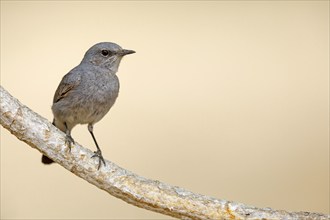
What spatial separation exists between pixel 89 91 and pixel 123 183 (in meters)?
0.81

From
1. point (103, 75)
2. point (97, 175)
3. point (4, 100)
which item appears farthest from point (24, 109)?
point (103, 75)

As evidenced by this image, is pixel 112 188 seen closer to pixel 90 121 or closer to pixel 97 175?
pixel 97 175

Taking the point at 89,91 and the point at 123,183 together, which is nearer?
the point at 123,183

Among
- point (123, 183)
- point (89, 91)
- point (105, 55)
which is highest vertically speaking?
point (105, 55)

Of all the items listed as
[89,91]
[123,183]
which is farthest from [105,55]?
[123,183]

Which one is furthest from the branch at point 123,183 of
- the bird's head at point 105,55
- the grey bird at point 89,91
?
the bird's head at point 105,55

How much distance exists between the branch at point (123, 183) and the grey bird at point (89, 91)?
1.85ft

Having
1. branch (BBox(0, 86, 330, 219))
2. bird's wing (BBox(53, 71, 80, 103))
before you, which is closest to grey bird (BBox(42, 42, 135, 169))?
bird's wing (BBox(53, 71, 80, 103))

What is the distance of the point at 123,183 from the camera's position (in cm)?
228

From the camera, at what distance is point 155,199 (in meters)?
2.23

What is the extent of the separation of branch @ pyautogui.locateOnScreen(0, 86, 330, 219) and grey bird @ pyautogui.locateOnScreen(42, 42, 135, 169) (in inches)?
22.2

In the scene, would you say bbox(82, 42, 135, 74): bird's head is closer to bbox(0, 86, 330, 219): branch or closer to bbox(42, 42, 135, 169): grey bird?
bbox(42, 42, 135, 169): grey bird

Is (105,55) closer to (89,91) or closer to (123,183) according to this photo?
(89,91)

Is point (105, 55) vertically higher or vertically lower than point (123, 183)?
higher
